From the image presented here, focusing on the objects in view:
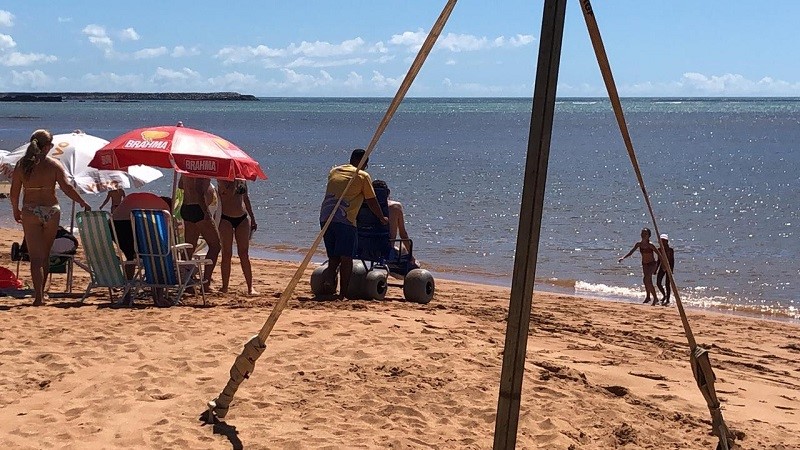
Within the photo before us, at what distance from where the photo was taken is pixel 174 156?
900 centimetres

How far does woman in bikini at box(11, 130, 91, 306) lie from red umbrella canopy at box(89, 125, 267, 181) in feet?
1.73

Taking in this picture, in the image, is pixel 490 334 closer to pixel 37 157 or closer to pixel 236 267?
pixel 37 157

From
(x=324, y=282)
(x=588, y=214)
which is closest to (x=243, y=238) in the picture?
(x=324, y=282)

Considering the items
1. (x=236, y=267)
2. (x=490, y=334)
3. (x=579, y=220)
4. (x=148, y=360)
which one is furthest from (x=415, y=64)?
(x=579, y=220)

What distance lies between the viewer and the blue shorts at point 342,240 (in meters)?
9.38

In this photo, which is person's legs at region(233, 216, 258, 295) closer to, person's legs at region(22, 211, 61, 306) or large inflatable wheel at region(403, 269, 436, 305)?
large inflatable wheel at region(403, 269, 436, 305)

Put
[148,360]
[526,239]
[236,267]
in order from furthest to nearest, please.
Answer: [236,267] < [148,360] < [526,239]

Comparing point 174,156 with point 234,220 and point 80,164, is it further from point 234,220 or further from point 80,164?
point 80,164

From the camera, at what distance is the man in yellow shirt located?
9.11 m

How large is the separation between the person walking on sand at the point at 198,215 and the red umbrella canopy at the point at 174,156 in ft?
1.35

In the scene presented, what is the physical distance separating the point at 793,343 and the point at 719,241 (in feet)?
33.3

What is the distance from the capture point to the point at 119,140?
9.27 m

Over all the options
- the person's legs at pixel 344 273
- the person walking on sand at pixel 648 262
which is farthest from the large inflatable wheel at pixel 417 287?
the person walking on sand at pixel 648 262

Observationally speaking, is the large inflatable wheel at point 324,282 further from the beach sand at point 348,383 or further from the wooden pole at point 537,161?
the wooden pole at point 537,161
